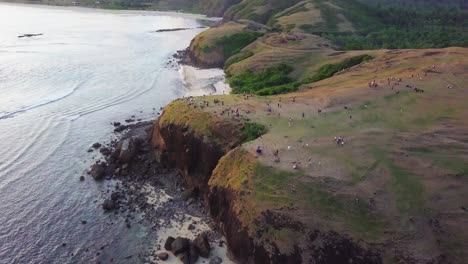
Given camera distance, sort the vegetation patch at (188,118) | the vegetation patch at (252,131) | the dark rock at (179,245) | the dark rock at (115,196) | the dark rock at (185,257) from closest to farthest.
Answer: the dark rock at (185,257), the dark rock at (179,245), the vegetation patch at (252,131), the dark rock at (115,196), the vegetation patch at (188,118)

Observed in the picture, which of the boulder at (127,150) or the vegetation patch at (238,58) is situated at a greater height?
the vegetation patch at (238,58)

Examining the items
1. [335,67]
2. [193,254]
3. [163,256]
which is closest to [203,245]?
[193,254]

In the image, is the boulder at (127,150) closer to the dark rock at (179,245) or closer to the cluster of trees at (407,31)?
the dark rock at (179,245)

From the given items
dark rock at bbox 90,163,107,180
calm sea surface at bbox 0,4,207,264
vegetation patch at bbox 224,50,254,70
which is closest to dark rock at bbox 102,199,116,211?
calm sea surface at bbox 0,4,207,264

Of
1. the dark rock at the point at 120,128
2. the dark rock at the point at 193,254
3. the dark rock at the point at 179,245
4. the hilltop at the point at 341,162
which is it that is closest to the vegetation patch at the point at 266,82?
the hilltop at the point at 341,162

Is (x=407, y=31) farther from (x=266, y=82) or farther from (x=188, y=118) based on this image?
(x=188, y=118)
